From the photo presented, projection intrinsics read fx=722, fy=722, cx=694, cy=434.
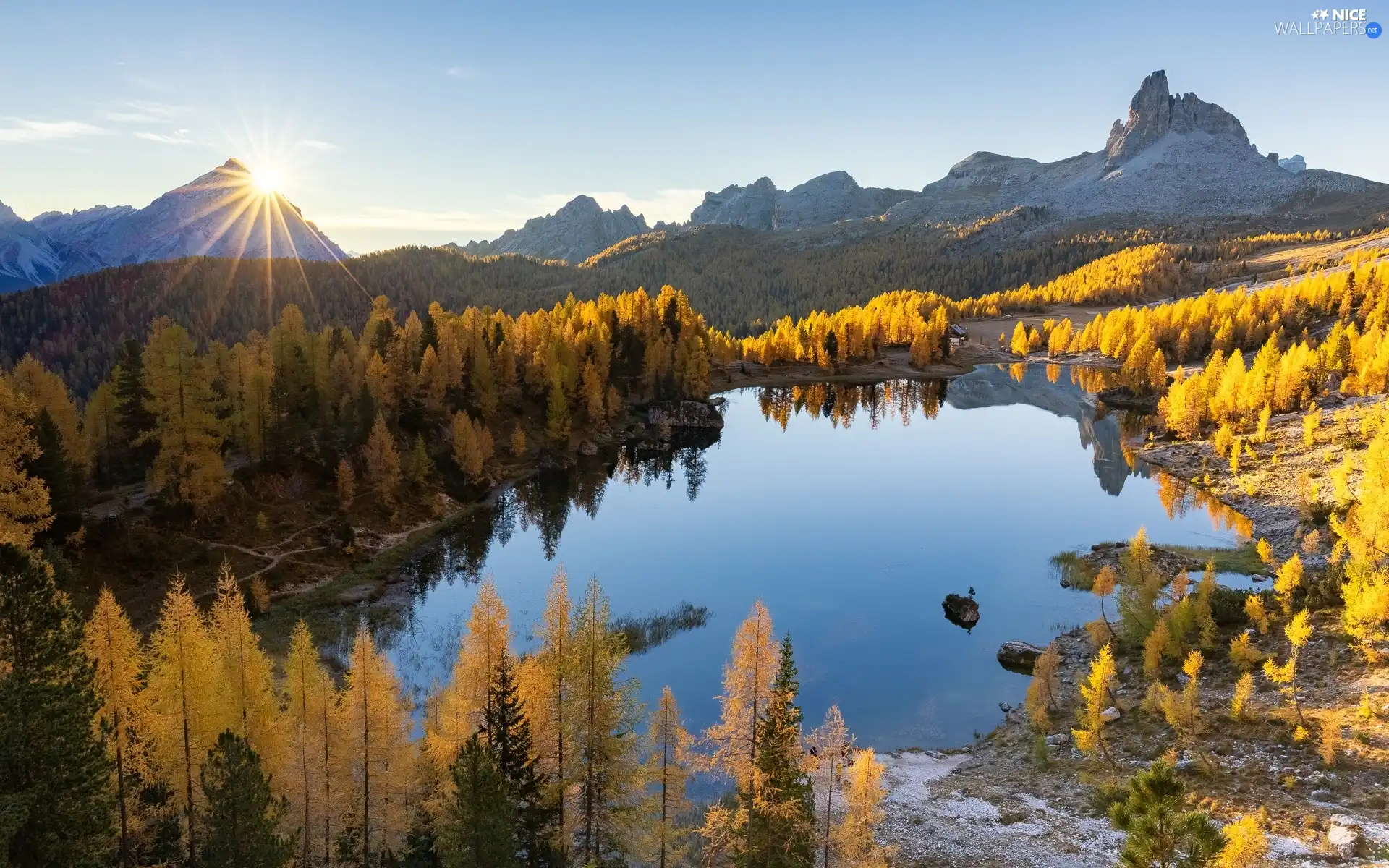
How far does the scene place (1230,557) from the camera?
69.8 meters

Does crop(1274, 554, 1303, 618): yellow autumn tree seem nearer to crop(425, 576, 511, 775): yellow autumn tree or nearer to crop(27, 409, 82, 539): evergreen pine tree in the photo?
crop(425, 576, 511, 775): yellow autumn tree

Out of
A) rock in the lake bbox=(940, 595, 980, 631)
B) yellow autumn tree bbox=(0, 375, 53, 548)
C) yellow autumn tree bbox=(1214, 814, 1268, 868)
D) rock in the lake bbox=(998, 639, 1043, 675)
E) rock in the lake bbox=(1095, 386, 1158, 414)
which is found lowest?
rock in the lake bbox=(998, 639, 1043, 675)

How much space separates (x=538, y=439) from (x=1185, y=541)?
8416cm

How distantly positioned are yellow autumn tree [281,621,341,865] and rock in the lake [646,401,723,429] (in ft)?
336

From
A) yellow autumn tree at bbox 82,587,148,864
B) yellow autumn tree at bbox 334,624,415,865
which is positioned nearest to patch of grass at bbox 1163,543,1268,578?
yellow autumn tree at bbox 334,624,415,865

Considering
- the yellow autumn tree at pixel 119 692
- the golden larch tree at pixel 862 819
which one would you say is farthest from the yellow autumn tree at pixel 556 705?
the yellow autumn tree at pixel 119 692

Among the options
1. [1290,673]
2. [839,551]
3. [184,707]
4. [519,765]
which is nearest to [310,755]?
[184,707]

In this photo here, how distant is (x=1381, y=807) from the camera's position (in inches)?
1233

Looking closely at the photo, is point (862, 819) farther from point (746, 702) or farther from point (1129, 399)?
point (1129, 399)

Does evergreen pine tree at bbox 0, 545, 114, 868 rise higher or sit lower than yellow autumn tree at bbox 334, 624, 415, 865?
higher

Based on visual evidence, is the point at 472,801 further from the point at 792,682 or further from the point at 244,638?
the point at 244,638

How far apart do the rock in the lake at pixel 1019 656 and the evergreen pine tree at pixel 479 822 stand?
4251cm

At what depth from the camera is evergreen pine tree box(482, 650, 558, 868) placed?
2872cm

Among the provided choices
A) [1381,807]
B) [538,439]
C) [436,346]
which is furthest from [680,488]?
[1381,807]
